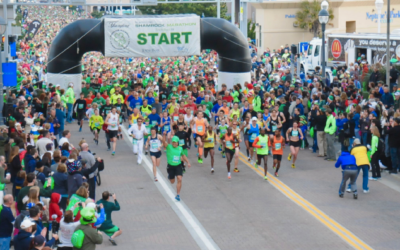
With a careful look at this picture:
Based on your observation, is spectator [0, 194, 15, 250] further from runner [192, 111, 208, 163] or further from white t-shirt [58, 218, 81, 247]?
runner [192, 111, 208, 163]

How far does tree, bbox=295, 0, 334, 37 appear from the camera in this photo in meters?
56.2

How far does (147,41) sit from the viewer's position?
1168 inches

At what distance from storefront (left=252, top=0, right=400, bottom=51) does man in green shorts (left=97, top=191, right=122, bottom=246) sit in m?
46.1

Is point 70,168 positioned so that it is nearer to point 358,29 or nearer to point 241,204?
point 241,204

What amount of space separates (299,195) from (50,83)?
1459 cm

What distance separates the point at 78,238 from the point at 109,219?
2504mm

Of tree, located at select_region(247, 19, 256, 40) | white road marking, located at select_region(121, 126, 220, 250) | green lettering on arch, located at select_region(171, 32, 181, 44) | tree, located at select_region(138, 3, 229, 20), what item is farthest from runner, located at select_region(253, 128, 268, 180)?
tree, located at select_region(138, 3, 229, 20)

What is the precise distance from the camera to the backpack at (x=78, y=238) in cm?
1026

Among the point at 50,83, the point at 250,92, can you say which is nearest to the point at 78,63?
the point at 50,83

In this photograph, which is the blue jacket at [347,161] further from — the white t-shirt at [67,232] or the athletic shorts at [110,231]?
the white t-shirt at [67,232]

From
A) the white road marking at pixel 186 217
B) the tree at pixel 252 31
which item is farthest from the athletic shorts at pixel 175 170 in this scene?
the tree at pixel 252 31

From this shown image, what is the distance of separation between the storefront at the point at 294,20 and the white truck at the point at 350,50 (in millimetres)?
17625

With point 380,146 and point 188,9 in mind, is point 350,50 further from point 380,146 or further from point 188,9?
point 188,9

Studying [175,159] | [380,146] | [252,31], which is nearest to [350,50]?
[380,146]
